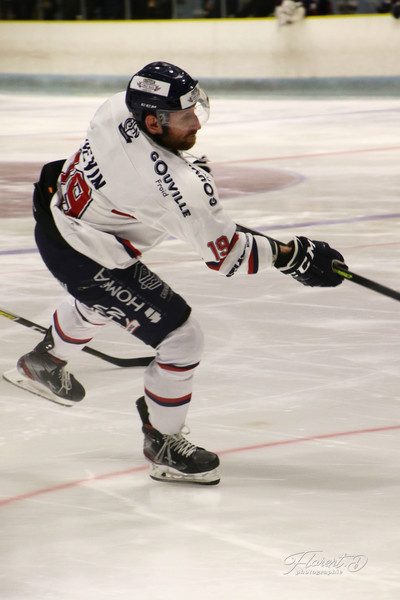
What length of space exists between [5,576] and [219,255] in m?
0.95

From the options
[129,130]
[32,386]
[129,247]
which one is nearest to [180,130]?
[129,130]

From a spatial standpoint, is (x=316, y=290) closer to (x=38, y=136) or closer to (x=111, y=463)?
(x=111, y=463)

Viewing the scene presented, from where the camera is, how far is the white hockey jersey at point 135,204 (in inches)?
104

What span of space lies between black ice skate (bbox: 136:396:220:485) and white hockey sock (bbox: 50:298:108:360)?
1.46 ft

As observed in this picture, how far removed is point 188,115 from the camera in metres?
2.78

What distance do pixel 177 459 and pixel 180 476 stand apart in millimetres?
46

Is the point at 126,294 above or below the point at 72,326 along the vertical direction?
above

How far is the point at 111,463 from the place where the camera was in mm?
2938

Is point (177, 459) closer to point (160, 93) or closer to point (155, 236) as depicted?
point (155, 236)

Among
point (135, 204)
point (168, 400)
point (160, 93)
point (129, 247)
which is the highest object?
point (160, 93)

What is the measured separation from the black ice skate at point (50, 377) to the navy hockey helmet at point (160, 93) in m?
0.91

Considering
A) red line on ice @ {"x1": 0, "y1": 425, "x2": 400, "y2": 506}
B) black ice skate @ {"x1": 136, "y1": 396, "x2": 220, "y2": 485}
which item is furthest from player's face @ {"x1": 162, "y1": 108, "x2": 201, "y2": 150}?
red line on ice @ {"x1": 0, "y1": 425, "x2": 400, "y2": 506}

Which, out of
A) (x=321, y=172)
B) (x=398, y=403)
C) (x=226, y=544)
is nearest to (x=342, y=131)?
(x=321, y=172)

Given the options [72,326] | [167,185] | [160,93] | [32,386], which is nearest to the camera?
[167,185]
